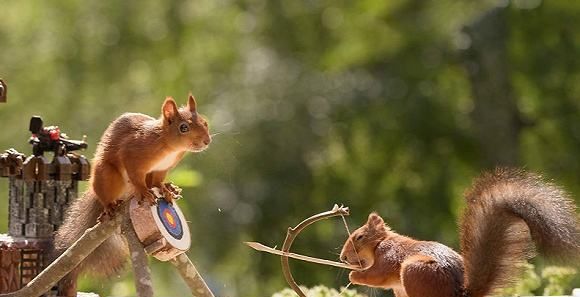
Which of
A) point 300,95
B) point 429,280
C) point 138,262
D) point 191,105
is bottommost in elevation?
point 429,280

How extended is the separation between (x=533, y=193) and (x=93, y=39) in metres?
6.40

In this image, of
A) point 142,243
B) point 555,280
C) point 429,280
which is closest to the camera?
point 429,280

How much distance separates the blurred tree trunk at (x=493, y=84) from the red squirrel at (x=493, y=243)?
16.4 ft

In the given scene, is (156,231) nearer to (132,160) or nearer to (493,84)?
(132,160)

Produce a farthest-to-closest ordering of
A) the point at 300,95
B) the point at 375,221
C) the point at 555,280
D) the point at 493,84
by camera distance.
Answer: the point at 300,95
the point at 493,84
the point at 555,280
the point at 375,221

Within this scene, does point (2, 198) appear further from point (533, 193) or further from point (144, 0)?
point (533, 193)

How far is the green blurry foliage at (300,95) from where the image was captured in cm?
715

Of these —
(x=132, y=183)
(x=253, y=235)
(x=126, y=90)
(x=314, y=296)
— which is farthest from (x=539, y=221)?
(x=126, y=90)

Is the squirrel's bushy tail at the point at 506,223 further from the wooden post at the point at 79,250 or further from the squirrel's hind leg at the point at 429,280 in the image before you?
the wooden post at the point at 79,250

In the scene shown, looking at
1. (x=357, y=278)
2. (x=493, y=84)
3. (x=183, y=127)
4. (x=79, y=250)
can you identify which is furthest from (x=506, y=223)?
(x=493, y=84)

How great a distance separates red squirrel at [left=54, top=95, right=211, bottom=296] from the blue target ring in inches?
1.1

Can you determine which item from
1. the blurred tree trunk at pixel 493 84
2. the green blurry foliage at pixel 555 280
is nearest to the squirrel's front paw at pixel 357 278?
the green blurry foliage at pixel 555 280

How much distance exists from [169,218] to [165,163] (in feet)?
0.43

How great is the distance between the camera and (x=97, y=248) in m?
2.68
